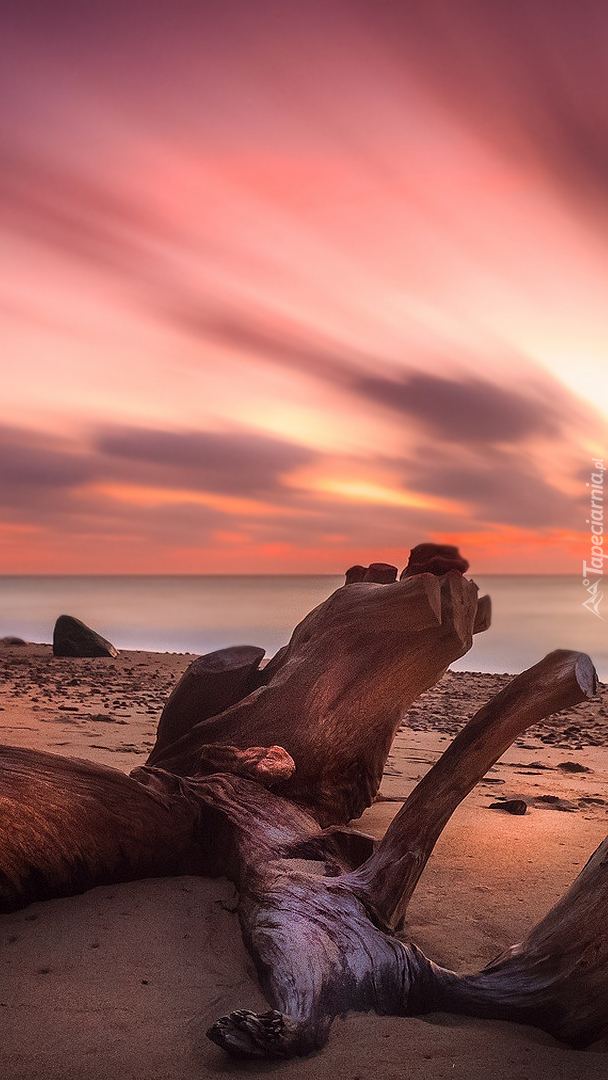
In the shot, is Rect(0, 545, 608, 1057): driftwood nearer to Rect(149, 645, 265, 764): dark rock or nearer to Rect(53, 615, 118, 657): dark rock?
Rect(149, 645, 265, 764): dark rock

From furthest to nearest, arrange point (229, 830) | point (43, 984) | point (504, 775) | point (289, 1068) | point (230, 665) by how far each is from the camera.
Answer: point (504, 775), point (230, 665), point (229, 830), point (43, 984), point (289, 1068)

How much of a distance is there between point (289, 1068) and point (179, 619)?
41938 millimetres

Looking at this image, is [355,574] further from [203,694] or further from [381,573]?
[203,694]

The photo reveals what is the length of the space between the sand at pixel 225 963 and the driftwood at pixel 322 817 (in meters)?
0.11

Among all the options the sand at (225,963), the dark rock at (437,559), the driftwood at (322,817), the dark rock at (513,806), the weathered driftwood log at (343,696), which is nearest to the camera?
the sand at (225,963)

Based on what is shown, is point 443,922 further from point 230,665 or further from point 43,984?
point 230,665

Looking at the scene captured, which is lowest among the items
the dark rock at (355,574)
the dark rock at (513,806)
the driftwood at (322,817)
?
the dark rock at (513,806)

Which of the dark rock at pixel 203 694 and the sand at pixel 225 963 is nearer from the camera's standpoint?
the sand at pixel 225 963

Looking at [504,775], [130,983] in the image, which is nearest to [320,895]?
[130,983]

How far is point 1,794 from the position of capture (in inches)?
151

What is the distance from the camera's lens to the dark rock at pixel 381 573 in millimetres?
5699

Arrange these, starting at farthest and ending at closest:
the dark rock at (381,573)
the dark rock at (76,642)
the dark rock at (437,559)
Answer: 1. the dark rock at (76,642)
2. the dark rock at (381,573)
3. the dark rock at (437,559)

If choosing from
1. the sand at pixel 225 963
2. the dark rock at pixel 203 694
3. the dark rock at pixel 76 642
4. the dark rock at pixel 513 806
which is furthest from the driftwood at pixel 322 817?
the dark rock at pixel 76 642

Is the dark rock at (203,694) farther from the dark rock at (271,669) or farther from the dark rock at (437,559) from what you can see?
the dark rock at (437,559)
